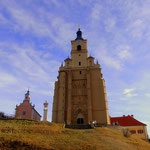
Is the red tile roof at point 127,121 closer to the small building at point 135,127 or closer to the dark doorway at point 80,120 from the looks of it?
the small building at point 135,127

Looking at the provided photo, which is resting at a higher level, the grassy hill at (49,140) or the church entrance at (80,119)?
the church entrance at (80,119)

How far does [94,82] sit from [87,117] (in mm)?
8048

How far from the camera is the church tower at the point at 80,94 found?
110 ft

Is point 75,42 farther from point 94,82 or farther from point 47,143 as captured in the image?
point 47,143

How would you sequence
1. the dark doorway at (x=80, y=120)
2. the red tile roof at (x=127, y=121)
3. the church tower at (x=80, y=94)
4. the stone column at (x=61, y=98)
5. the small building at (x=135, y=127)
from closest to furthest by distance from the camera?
1. the stone column at (x=61, y=98)
2. the church tower at (x=80, y=94)
3. the dark doorway at (x=80, y=120)
4. the small building at (x=135, y=127)
5. the red tile roof at (x=127, y=121)

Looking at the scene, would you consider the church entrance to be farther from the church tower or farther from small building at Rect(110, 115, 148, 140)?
small building at Rect(110, 115, 148, 140)

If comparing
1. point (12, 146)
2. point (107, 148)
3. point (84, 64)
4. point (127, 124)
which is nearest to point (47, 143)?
point (12, 146)

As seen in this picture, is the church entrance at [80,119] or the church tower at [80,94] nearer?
the church tower at [80,94]

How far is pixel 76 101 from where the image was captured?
35.9 m

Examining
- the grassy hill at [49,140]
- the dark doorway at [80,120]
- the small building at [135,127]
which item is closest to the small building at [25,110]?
the dark doorway at [80,120]

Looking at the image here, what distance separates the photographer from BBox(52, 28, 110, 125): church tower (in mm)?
33469

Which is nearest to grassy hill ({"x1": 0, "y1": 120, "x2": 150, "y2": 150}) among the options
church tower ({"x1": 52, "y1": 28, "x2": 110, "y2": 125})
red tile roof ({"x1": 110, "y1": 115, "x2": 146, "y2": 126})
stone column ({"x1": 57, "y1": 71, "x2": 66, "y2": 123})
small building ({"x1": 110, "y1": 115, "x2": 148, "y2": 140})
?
church tower ({"x1": 52, "y1": 28, "x2": 110, "y2": 125})

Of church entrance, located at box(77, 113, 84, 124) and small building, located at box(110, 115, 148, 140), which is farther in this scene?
small building, located at box(110, 115, 148, 140)

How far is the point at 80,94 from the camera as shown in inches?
1432
